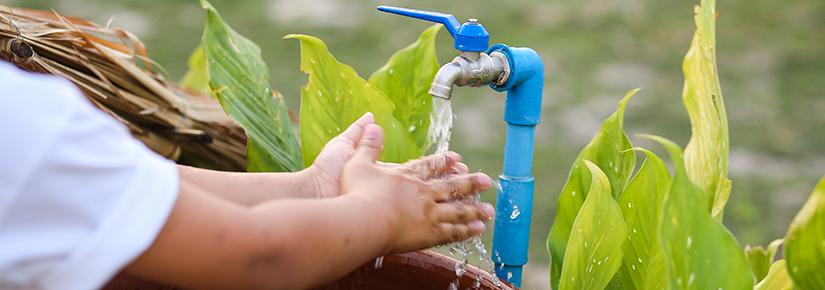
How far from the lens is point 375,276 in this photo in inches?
46.2

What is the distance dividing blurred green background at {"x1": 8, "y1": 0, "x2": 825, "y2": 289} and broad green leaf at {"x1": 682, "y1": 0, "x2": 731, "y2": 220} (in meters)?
1.01

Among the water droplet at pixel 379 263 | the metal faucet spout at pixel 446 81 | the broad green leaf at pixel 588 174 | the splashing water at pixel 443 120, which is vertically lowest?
the water droplet at pixel 379 263

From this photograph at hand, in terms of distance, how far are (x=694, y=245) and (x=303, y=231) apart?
0.35m

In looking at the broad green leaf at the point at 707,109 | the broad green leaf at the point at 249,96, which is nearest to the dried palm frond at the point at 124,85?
the broad green leaf at the point at 249,96

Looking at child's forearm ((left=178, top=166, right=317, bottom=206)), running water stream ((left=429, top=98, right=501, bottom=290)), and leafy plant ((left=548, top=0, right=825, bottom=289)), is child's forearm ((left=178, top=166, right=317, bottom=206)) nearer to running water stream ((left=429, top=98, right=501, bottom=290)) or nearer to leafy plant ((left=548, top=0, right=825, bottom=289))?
running water stream ((left=429, top=98, right=501, bottom=290))

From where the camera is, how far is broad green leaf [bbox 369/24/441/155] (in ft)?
4.64

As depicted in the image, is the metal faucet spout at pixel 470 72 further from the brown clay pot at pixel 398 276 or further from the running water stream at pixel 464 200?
the brown clay pot at pixel 398 276

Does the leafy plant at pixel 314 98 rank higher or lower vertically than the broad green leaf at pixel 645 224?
higher

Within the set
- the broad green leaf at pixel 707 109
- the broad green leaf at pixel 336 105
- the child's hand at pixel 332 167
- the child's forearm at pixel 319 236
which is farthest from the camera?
the broad green leaf at pixel 336 105

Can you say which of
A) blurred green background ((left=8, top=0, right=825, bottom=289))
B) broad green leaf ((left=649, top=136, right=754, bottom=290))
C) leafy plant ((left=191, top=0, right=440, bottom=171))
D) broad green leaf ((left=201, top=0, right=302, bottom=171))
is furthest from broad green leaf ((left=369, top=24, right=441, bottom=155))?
blurred green background ((left=8, top=0, right=825, bottom=289))

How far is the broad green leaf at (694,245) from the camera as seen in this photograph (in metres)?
0.92

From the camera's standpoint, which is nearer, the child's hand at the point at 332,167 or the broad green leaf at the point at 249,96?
the child's hand at the point at 332,167

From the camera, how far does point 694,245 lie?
0.96 meters

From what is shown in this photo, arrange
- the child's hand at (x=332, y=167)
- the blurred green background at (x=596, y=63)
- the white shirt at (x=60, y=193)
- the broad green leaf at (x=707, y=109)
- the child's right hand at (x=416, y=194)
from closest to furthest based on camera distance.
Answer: the white shirt at (x=60, y=193)
the child's right hand at (x=416, y=194)
the child's hand at (x=332, y=167)
the broad green leaf at (x=707, y=109)
the blurred green background at (x=596, y=63)
